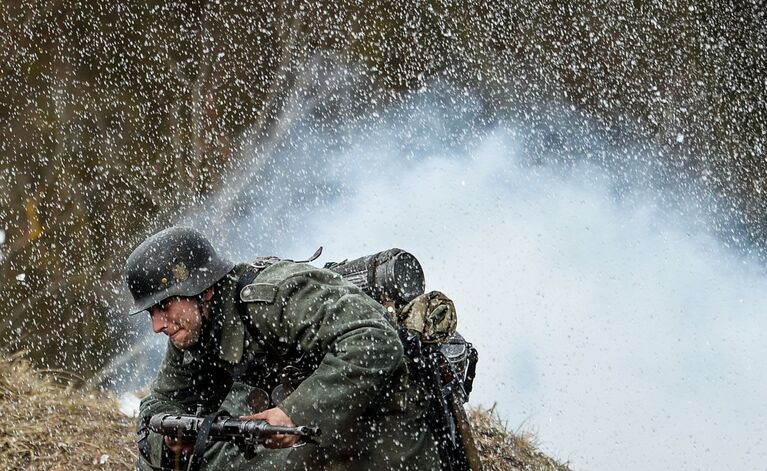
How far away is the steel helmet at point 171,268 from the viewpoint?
2756 millimetres

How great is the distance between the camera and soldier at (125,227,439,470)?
8.11ft

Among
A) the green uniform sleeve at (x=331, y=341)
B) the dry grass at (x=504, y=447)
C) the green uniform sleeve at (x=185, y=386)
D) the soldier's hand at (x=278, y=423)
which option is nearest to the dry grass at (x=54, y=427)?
the green uniform sleeve at (x=185, y=386)

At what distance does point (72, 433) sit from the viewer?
5027mm

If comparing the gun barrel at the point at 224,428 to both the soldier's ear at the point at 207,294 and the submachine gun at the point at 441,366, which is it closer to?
the soldier's ear at the point at 207,294

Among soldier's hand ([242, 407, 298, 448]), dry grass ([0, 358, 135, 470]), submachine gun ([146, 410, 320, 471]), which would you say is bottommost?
dry grass ([0, 358, 135, 470])

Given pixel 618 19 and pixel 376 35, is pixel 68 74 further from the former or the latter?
pixel 618 19

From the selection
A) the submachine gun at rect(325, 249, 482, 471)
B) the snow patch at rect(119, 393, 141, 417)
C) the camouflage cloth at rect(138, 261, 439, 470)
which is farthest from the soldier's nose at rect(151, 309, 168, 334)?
the snow patch at rect(119, 393, 141, 417)

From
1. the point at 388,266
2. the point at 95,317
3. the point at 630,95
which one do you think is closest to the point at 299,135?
the point at 95,317

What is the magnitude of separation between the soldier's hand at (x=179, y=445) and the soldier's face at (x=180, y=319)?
1.11 feet

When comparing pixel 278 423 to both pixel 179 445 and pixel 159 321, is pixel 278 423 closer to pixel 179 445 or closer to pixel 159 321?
pixel 179 445

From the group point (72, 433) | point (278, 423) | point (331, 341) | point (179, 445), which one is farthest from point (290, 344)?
point (72, 433)

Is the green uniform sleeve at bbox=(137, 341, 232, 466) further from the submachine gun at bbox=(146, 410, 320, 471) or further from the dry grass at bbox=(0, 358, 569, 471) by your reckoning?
the dry grass at bbox=(0, 358, 569, 471)

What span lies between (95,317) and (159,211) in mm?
2047

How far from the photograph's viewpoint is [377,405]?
2.73 meters
